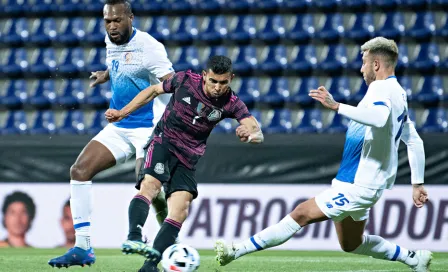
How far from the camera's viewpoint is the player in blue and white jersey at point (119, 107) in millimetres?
6293

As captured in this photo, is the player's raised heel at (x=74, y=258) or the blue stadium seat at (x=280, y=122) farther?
the blue stadium seat at (x=280, y=122)

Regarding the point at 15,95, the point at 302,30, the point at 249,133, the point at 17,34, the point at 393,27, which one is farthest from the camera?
the point at 17,34

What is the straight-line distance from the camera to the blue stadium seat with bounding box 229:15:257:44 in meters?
11.5

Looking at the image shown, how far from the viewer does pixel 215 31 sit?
11.7 m

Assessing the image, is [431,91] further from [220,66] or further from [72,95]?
[220,66]

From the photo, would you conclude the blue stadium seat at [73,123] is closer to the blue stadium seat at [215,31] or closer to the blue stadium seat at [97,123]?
the blue stadium seat at [97,123]

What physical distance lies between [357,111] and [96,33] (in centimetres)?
757

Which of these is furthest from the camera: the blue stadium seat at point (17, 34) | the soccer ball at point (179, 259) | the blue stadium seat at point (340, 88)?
the blue stadium seat at point (17, 34)

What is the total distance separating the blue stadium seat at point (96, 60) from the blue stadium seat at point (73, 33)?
0.33 m

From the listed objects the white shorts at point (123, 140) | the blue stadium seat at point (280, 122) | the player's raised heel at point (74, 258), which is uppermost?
the blue stadium seat at point (280, 122)

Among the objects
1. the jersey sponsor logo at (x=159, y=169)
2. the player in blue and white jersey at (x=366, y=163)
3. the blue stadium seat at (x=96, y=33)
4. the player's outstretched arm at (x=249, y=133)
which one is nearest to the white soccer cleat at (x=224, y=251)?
the player in blue and white jersey at (x=366, y=163)

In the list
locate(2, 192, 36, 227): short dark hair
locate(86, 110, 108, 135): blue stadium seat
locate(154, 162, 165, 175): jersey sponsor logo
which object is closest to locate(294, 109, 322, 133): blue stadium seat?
locate(86, 110, 108, 135): blue stadium seat

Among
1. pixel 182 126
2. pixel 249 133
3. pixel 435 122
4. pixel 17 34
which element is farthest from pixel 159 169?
pixel 17 34

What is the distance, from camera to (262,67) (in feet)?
37.0
